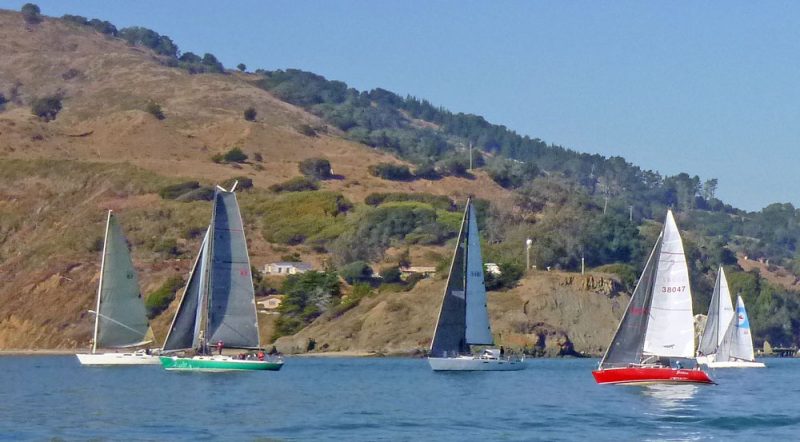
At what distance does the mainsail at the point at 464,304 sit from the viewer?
204 feet

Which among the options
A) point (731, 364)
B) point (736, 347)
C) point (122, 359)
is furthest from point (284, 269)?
point (731, 364)

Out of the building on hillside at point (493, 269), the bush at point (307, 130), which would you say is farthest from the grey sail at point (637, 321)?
the bush at point (307, 130)

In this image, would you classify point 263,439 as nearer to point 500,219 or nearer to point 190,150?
point 500,219

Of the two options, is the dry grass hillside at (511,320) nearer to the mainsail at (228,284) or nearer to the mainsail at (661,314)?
the mainsail at (228,284)

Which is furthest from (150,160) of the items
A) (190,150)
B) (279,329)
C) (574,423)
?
(574,423)

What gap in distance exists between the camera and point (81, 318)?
9944 cm

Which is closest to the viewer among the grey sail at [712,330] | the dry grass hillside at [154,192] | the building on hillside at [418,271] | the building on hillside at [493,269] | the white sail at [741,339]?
the grey sail at [712,330]

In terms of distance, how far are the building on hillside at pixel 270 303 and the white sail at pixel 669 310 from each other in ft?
178

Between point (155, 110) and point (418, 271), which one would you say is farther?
point (155, 110)

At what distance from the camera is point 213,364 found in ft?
194

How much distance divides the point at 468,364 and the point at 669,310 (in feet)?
48.5

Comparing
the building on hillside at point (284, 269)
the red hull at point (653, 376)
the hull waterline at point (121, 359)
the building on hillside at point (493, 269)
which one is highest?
the building on hillside at point (284, 269)

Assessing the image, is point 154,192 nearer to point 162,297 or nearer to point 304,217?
point 304,217

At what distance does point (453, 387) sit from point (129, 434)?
1973 centimetres
